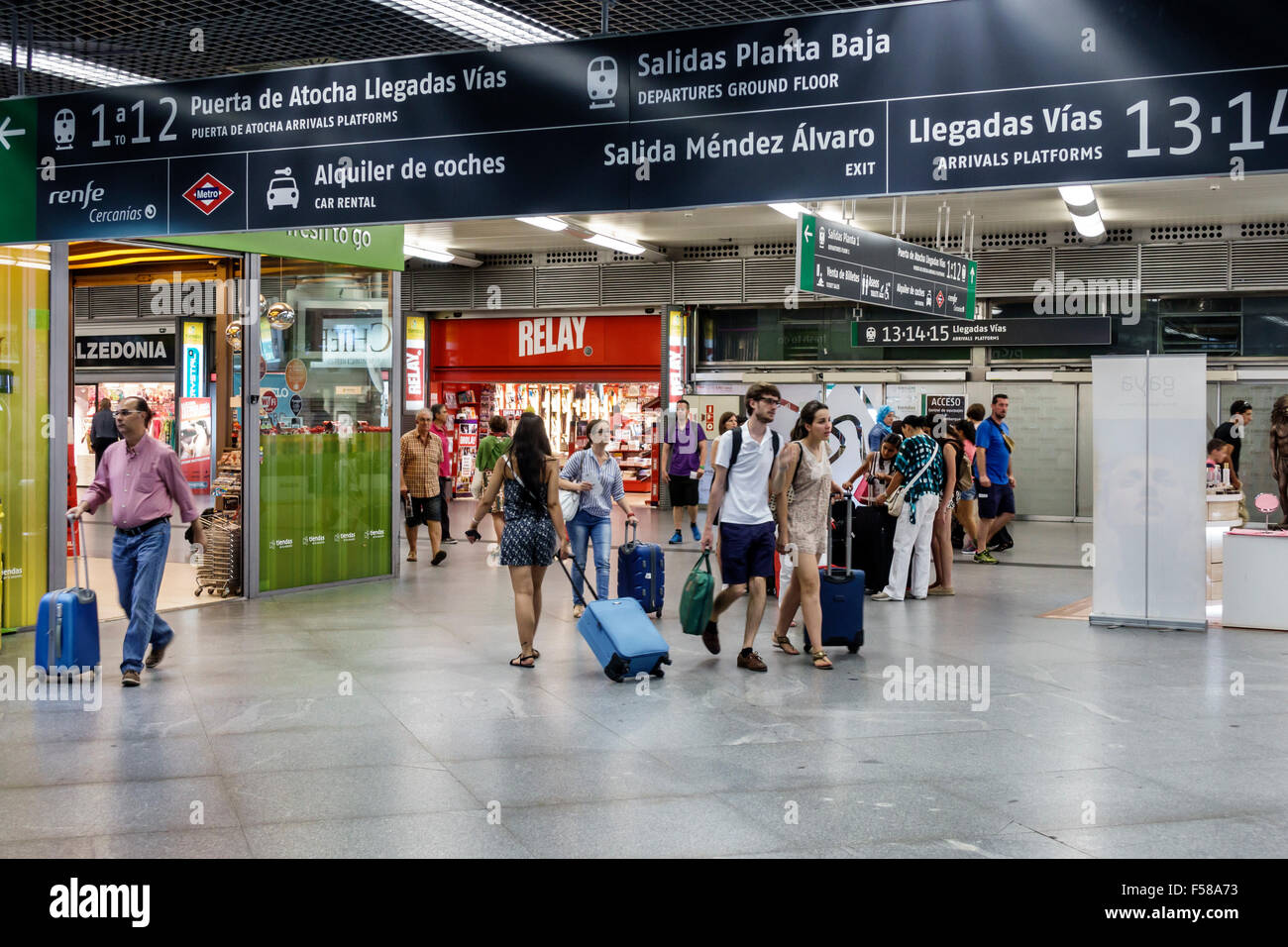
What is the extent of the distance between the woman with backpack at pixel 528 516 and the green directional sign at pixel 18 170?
3.03 meters

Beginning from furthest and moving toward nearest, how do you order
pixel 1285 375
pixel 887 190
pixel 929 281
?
pixel 1285 375 → pixel 929 281 → pixel 887 190

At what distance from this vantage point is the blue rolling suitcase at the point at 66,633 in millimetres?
7289

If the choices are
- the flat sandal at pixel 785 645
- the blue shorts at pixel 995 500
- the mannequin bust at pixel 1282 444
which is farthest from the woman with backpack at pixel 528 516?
the blue shorts at pixel 995 500

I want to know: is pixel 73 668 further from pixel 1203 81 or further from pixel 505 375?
pixel 505 375

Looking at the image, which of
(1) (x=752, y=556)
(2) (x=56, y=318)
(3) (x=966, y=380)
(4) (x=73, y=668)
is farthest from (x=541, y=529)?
(3) (x=966, y=380)

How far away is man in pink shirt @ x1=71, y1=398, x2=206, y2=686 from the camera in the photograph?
729 cm

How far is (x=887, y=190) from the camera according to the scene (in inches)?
207

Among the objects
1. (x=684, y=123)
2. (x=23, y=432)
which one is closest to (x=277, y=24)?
(x=23, y=432)

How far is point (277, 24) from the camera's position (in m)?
7.96

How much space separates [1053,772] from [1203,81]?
2909mm

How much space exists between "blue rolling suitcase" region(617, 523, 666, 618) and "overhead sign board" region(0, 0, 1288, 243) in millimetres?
4260

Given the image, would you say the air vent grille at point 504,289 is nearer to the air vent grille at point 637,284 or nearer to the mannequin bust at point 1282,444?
the air vent grille at point 637,284

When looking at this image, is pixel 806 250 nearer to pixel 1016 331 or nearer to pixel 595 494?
pixel 595 494

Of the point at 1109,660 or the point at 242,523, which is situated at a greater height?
the point at 242,523
